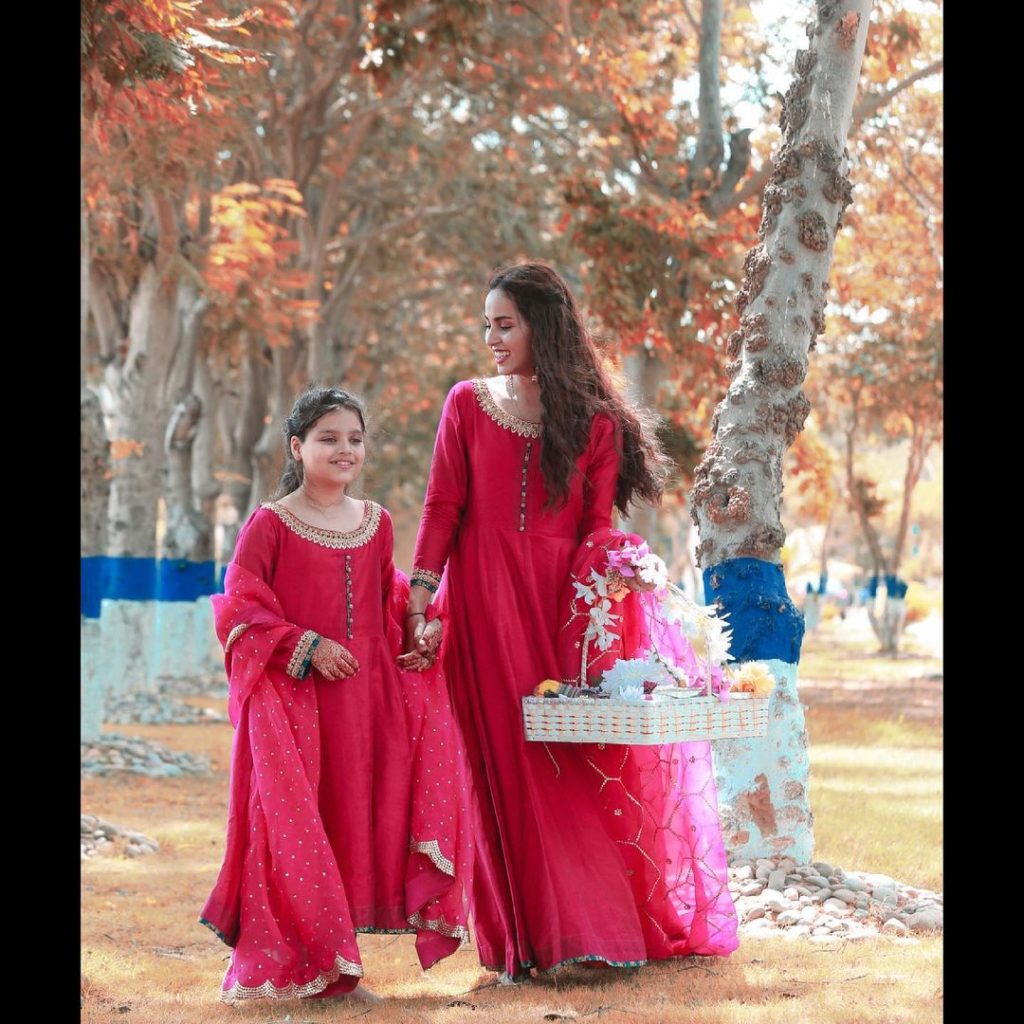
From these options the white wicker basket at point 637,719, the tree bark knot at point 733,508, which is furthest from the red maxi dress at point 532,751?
the tree bark knot at point 733,508

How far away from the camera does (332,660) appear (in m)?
5.09

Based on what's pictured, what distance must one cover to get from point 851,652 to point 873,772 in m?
18.8

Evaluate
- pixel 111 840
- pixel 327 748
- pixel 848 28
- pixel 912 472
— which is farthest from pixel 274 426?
pixel 327 748

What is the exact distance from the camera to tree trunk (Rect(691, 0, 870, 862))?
6770 mm

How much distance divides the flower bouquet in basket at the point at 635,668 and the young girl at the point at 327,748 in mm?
461

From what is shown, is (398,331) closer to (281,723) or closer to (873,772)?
(873,772)

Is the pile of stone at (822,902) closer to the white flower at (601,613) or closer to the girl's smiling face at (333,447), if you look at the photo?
the white flower at (601,613)

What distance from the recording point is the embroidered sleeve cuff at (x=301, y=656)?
5.05 metres

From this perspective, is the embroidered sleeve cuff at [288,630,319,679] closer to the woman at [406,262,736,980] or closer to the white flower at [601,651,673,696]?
the woman at [406,262,736,980]

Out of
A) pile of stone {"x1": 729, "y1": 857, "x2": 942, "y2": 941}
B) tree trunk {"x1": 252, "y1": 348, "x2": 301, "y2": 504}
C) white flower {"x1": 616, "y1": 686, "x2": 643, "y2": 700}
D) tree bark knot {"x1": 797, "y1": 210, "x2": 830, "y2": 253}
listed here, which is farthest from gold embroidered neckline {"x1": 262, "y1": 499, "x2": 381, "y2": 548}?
tree trunk {"x1": 252, "y1": 348, "x2": 301, "y2": 504}

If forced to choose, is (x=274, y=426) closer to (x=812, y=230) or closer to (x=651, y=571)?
(x=812, y=230)

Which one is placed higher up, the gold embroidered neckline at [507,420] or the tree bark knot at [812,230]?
the tree bark knot at [812,230]

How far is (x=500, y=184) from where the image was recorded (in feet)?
61.7
